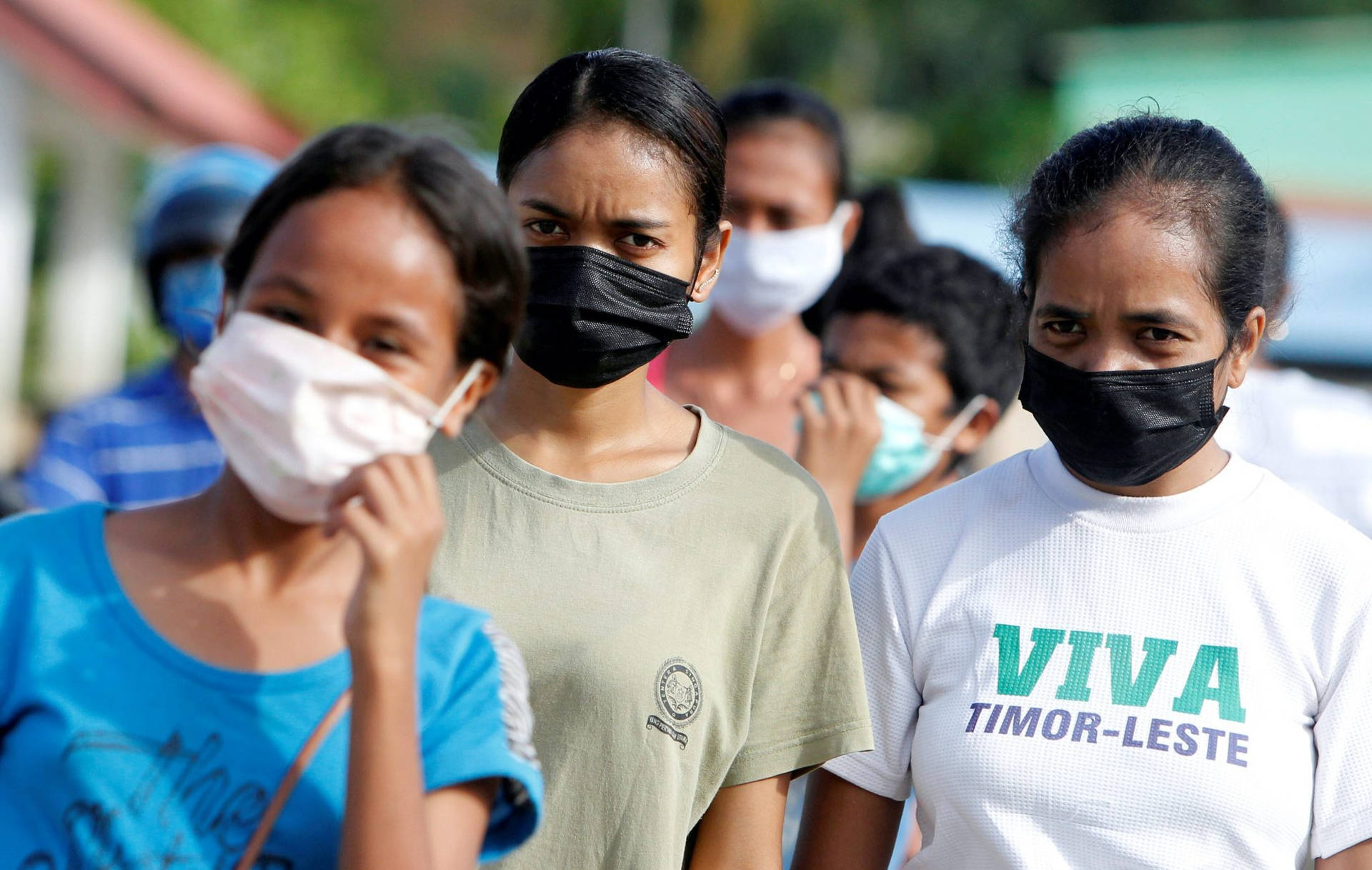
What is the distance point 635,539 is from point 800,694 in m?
0.38

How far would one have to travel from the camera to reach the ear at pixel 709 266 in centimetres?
291

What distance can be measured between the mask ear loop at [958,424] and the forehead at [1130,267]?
4.15 feet

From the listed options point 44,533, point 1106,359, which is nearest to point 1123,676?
point 1106,359

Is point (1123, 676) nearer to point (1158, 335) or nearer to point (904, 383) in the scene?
point (1158, 335)

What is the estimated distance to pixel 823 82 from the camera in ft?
117

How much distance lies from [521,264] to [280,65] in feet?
78.6

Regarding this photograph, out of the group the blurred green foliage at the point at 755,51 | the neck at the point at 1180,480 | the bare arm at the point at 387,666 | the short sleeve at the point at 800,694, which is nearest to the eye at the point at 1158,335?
the neck at the point at 1180,480

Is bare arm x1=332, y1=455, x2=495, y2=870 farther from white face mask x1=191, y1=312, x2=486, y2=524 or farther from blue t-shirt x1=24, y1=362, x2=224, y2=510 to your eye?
blue t-shirt x1=24, y1=362, x2=224, y2=510

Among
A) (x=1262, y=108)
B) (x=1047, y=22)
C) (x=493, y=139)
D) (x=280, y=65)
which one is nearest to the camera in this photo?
(x=1262, y=108)

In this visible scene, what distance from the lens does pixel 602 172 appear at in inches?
107

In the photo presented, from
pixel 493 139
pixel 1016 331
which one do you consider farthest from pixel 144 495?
pixel 493 139

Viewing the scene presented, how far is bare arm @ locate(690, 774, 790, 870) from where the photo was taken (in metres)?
2.65

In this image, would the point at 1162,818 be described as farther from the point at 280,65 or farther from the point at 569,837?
the point at 280,65

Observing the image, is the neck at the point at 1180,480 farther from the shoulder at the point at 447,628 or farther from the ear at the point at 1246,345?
the shoulder at the point at 447,628
